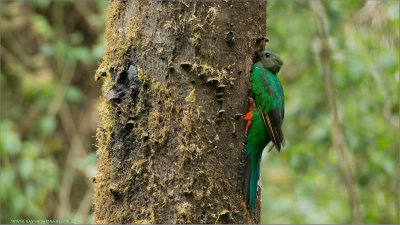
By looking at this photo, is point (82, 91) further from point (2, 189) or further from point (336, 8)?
point (336, 8)

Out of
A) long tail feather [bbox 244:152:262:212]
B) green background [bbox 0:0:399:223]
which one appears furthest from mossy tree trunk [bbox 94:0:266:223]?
green background [bbox 0:0:399:223]

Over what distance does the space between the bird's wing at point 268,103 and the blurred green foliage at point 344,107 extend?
2.41m

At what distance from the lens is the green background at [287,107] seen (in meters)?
5.27

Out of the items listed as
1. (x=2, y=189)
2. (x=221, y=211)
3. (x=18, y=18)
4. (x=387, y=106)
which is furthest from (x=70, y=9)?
(x=221, y=211)

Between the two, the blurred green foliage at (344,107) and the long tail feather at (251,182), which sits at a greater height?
the blurred green foliage at (344,107)

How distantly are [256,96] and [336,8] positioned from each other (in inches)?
127

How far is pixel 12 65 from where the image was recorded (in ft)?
21.7

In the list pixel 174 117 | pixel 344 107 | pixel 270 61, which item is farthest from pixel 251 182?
pixel 344 107

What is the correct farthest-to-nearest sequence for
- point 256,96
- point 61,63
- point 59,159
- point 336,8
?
point 59,159 < point 61,63 < point 336,8 < point 256,96

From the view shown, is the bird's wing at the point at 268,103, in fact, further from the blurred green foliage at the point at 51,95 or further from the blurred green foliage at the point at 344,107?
the blurred green foliage at the point at 51,95

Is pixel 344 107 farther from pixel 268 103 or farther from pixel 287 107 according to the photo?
pixel 268 103

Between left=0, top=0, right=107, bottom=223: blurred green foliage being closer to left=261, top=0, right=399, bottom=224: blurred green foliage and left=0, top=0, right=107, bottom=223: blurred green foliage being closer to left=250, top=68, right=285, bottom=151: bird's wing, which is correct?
left=261, top=0, right=399, bottom=224: blurred green foliage

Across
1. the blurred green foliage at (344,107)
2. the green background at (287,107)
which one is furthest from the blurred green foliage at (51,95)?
the blurred green foliage at (344,107)

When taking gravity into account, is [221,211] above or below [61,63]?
below
